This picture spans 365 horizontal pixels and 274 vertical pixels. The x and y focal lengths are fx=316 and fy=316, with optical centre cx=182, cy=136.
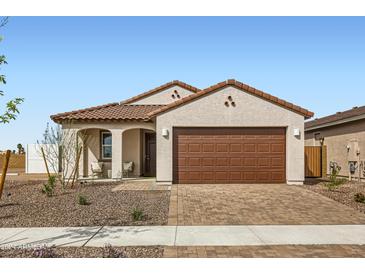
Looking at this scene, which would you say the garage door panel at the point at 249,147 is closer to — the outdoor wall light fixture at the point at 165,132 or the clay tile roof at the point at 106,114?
the outdoor wall light fixture at the point at 165,132

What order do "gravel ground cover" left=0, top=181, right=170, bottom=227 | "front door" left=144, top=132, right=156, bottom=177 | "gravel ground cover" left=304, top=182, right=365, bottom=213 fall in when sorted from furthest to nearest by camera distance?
1. "front door" left=144, top=132, right=156, bottom=177
2. "gravel ground cover" left=304, top=182, right=365, bottom=213
3. "gravel ground cover" left=0, top=181, right=170, bottom=227

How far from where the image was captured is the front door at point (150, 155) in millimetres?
19828

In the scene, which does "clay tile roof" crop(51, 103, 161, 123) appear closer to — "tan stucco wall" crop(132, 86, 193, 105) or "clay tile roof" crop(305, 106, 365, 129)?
"tan stucco wall" crop(132, 86, 193, 105)

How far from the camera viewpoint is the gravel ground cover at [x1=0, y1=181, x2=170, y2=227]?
8209 mm

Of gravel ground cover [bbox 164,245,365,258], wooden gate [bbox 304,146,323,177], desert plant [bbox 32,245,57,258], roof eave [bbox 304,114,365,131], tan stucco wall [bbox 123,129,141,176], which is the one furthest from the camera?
wooden gate [bbox 304,146,323,177]

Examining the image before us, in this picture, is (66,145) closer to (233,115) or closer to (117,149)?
(117,149)

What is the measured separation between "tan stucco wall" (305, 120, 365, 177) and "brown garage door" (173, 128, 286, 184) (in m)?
5.78

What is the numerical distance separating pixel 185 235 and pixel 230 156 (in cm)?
879

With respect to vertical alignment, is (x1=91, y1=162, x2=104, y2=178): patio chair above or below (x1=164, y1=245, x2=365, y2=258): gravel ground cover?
above

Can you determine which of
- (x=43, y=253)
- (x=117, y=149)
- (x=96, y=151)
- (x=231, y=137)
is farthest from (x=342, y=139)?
(x=43, y=253)

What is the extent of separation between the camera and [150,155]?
2000 centimetres

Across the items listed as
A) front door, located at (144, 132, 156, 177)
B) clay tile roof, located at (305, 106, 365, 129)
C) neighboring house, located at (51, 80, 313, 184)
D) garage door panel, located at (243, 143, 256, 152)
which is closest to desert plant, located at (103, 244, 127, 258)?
neighboring house, located at (51, 80, 313, 184)

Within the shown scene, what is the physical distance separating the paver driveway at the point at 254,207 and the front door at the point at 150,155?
626 centimetres

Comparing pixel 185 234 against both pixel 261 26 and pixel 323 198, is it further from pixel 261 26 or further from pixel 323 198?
pixel 261 26
